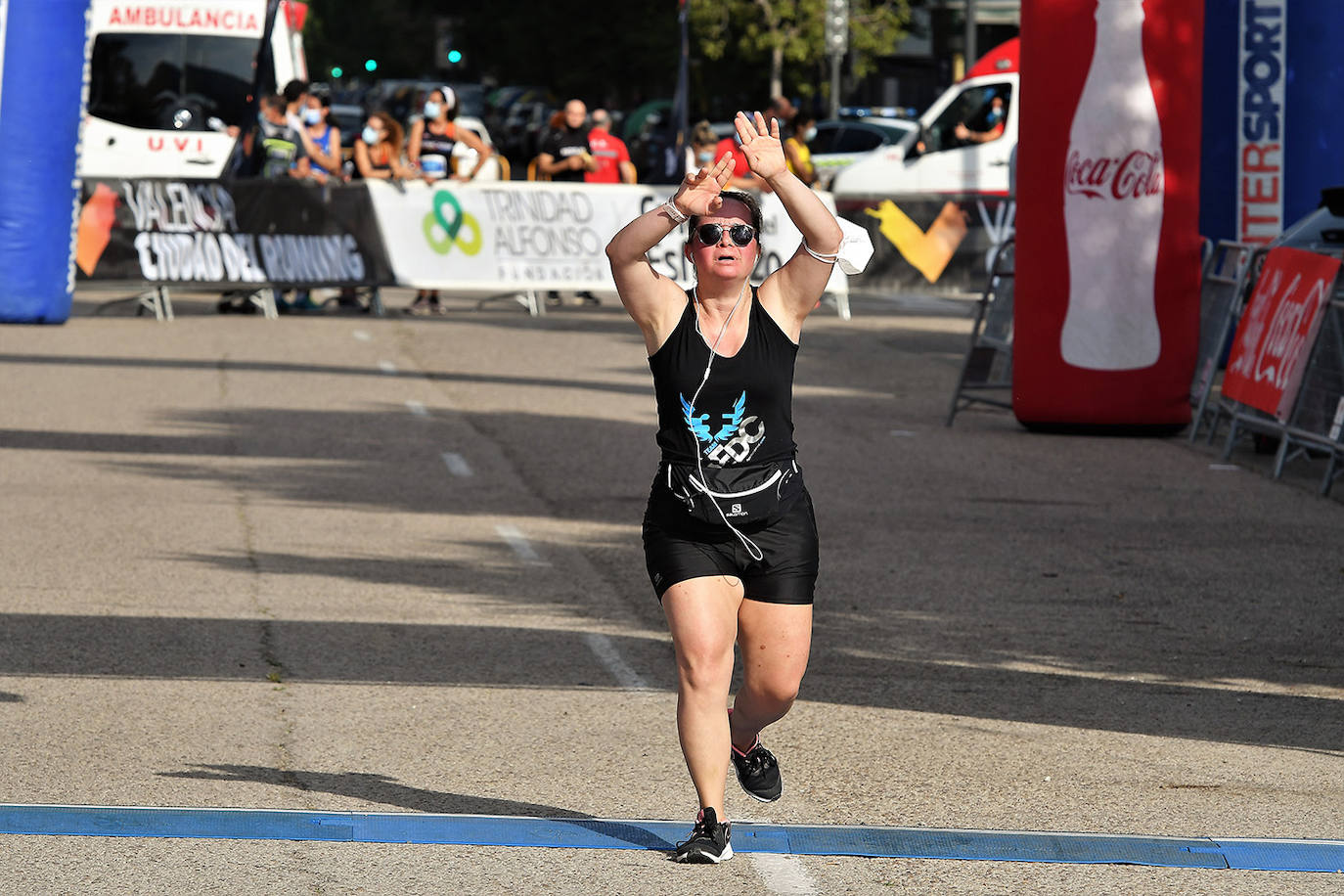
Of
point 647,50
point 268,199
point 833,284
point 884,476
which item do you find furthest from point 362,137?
point 647,50

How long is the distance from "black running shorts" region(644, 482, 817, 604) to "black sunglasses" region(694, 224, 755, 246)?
0.67 metres

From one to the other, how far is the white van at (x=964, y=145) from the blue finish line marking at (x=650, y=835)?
77.6 feet

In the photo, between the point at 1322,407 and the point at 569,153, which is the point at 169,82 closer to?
the point at 569,153

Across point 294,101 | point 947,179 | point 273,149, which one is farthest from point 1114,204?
point 947,179

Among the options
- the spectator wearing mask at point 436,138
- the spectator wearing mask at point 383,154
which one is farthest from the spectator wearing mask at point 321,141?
the spectator wearing mask at point 436,138

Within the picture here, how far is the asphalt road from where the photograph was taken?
19.7ft

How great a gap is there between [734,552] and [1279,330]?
850 cm

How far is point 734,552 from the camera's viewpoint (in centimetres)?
Result: 561

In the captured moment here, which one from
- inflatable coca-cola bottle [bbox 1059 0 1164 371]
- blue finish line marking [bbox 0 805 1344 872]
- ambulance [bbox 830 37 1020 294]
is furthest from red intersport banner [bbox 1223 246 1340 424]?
ambulance [bbox 830 37 1020 294]

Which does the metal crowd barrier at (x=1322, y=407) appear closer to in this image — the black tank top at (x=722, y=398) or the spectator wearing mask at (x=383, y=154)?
the black tank top at (x=722, y=398)

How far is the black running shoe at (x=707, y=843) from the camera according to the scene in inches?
219

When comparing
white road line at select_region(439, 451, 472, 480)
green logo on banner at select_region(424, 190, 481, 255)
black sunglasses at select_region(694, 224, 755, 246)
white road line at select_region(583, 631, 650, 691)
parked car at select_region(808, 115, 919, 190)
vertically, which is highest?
parked car at select_region(808, 115, 919, 190)

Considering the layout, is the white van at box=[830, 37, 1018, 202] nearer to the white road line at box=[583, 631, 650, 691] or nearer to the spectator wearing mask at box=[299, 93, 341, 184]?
the spectator wearing mask at box=[299, 93, 341, 184]

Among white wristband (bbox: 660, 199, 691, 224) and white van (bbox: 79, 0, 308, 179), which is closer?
white wristband (bbox: 660, 199, 691, 224)
